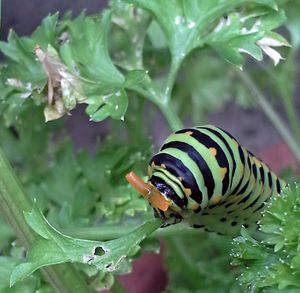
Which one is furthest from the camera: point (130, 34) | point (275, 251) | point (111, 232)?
→ point (130, 34)

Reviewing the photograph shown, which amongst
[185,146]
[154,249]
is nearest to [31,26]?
[154,249]

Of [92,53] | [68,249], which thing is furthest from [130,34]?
[68,249]

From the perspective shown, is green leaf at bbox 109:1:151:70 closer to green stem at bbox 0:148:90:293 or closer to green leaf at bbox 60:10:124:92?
green leaf at bbox 60:10:124:92

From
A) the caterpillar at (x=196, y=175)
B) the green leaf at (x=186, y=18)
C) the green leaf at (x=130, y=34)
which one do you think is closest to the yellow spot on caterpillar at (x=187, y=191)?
the caterpillar at (x=196, y=175)

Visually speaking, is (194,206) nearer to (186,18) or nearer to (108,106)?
(108,106)

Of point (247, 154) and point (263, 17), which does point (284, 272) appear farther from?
point (263, 17)

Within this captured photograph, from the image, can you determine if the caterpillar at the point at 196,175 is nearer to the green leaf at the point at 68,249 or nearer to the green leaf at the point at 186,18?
the green leaf at the point at 68,249
